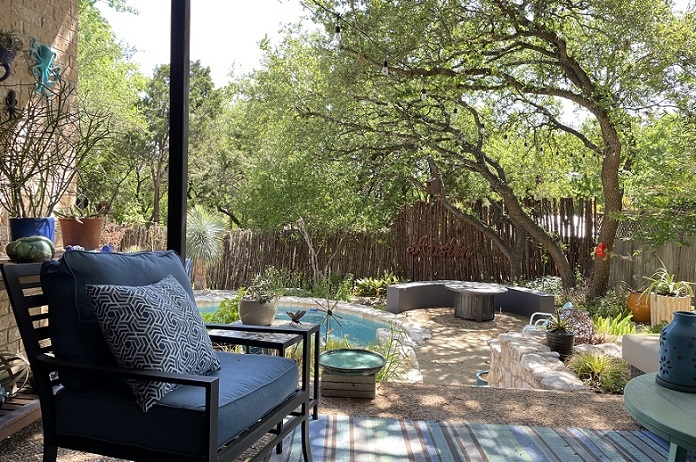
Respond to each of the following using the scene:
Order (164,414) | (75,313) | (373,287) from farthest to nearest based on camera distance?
1. (373,287)
2. (75,313)
3. (164,414)

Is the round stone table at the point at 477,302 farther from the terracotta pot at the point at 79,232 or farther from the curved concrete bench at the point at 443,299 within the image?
the terracotta pot at the point at 79,232

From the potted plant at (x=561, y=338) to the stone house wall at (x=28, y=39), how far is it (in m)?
3.72

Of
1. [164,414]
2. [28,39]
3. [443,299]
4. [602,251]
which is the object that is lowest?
[443,299]

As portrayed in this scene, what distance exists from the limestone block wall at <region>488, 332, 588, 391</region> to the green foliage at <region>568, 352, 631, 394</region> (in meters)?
0.11

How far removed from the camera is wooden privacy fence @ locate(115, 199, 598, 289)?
9.06 m

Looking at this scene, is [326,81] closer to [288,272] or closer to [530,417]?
[288,272]

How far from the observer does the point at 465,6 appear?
6.02m

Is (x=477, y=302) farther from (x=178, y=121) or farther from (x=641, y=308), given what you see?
(x=178, y=121)

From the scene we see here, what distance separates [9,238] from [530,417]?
278 centimetres

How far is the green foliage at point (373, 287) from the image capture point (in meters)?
9.02

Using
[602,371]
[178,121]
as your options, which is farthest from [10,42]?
[602,371]

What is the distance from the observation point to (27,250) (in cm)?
238

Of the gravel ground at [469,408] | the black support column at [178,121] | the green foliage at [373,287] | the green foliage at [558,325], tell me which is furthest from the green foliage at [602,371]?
the green foliage at [373,287]

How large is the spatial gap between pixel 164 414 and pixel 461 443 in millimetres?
1455
